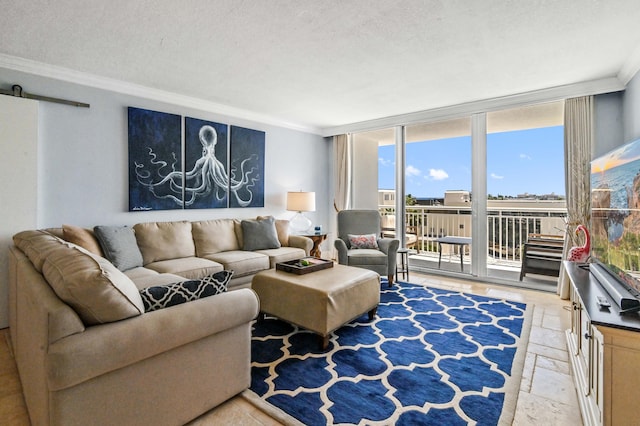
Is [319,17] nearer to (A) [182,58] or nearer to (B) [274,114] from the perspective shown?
(A) [182,58]

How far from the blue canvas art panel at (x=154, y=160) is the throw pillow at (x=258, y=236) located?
90 cm

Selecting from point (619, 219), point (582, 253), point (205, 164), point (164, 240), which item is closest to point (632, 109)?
point (582, 253)

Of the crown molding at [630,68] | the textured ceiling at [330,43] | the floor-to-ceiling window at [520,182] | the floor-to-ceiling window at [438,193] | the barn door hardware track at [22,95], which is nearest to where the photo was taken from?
the textured ceiling at [330,43]

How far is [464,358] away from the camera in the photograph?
8.12 ft

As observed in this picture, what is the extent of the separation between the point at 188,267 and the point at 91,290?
2.04 metres

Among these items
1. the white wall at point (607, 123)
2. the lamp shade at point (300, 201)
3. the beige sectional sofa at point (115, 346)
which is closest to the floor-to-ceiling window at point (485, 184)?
the white wall at point (607, 123)

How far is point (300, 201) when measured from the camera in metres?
5.32

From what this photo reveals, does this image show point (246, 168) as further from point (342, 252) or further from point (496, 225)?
point (496, 225)

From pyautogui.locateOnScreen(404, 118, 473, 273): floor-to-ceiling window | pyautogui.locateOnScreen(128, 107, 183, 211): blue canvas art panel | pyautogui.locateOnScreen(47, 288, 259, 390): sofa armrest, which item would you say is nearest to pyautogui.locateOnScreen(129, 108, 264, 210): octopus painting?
pyautogui.locateOnScreen(128, 107, 183, 211): blue canvas art panel

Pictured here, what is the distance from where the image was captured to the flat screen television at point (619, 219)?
1.74 m

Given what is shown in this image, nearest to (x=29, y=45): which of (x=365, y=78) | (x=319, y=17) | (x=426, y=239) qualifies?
(x=319, y=17)

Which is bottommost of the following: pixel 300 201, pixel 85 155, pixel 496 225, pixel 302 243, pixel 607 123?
pixel 302 243

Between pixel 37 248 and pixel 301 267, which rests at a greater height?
pixel 37 248

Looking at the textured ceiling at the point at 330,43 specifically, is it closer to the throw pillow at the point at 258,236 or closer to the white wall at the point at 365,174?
the throw pillow at the point at 258,236
